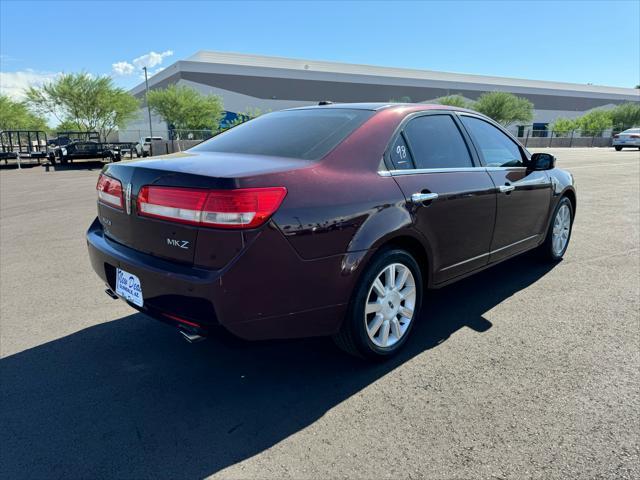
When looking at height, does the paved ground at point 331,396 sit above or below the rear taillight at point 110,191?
below

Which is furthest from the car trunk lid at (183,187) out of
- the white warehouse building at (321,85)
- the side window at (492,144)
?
the white warehouse building at (321,85)

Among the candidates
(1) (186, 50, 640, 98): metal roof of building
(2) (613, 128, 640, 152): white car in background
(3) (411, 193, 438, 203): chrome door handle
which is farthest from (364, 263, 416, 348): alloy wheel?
(1) (186, 50, 640, 98): metal roof of building

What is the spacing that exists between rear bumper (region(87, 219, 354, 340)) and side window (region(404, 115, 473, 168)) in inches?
45.7

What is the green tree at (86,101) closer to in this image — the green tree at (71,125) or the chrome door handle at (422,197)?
the green tree at (71,125)

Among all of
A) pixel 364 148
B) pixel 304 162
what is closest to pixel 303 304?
pixel 304 162

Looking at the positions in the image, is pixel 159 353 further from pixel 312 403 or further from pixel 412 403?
pixel 412 403

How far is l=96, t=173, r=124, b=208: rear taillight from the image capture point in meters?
2.75

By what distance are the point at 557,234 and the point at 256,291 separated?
13.5 ft

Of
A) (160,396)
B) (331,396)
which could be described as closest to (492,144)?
(331,396)

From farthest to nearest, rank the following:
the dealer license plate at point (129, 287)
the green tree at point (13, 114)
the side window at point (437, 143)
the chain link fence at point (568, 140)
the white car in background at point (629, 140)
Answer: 1. the chain link fence at point (568, 140)
2. the green tree at point (13, 114)
3. the white car in background at point (629, 140)
4. the side window at point (437, 143)
5. the dealer license plate at point (129, 287)

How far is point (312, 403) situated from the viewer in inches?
102

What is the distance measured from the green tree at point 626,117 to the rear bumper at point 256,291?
258 feet

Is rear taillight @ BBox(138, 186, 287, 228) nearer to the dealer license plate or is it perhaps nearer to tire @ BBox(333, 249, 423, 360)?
the dealer license plate

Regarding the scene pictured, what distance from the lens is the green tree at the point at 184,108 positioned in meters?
48.6
